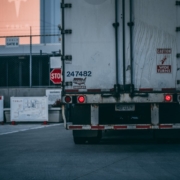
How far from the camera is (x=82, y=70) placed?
12250mm

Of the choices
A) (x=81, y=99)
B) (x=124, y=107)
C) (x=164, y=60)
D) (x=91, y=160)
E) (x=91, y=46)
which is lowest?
(x=91, y=160)

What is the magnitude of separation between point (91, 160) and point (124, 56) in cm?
282

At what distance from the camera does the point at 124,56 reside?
12.1 m

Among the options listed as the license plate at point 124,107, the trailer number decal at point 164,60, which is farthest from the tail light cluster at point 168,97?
the license plate at point 124,107

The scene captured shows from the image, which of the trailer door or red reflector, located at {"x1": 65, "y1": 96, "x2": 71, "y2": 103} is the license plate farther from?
red reflector, located at {"x1": 65, "y1": 96, "x2": 71, "y2": 103}

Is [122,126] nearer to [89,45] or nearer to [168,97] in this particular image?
[168,97]

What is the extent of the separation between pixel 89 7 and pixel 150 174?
16.5 feet

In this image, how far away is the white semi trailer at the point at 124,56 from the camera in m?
12.1

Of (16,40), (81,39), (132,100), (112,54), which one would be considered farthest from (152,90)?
(16,40)

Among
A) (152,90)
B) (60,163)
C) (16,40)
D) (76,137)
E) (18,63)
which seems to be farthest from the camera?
(18,63)

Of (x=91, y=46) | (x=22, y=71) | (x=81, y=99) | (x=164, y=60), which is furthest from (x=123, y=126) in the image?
(x=22, y=71)

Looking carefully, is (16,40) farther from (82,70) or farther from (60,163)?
(60,163)

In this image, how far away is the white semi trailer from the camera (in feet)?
39.7

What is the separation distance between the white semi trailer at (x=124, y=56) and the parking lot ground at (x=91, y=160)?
892 mm
